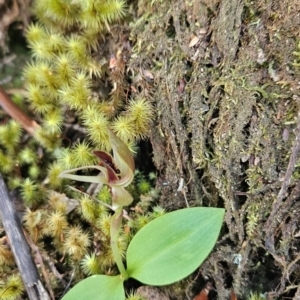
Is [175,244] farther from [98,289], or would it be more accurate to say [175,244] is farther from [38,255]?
[38,255]

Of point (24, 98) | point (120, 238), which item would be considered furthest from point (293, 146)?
point (24, 98)

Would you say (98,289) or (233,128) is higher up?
(233,128)

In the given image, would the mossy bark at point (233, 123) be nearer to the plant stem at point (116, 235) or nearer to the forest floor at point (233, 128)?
the forest floor at point (233, 128)

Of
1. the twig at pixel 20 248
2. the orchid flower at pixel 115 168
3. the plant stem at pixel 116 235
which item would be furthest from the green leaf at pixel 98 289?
the orchid flower at pixel 115 168

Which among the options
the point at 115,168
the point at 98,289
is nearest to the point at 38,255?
the point at 98,289

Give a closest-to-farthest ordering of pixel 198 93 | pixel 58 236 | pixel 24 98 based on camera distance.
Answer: pixel 198 93 → pixel 58 236 → pixel 24 98

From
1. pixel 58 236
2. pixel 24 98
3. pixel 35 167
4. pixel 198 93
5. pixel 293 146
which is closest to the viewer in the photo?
pixel 293 146

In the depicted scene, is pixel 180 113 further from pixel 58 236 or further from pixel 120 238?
pixel 58 236
